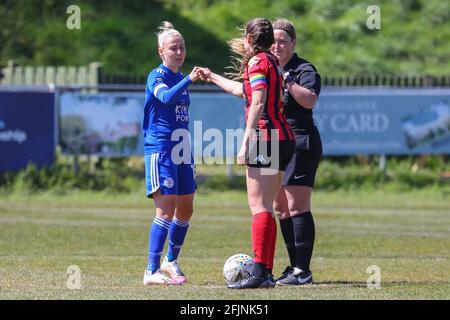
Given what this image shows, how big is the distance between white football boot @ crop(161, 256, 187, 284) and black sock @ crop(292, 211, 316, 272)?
3.45 feet

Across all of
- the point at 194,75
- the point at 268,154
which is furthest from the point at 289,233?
the point at 194,75

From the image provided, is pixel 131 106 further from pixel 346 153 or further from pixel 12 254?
pixel 12 254

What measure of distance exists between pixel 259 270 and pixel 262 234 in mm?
308

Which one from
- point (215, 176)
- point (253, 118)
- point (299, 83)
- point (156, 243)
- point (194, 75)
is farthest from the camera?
point (215, 176)

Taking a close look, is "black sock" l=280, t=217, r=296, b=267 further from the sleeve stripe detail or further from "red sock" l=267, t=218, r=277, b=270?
the sleeve stripe detail

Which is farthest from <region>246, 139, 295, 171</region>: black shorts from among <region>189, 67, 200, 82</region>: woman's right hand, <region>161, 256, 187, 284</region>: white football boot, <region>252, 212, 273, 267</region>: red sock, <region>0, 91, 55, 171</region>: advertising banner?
<region>0, 91, 55, 171</region>: advertising banner

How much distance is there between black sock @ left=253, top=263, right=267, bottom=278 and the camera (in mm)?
9430

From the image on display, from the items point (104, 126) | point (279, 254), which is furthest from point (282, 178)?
point (104, 126)

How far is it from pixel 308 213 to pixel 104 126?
39.2 feet

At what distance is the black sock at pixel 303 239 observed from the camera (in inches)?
396

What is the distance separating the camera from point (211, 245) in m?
13.9

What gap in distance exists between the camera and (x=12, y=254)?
40.3ft

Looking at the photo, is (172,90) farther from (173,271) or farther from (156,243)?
(173,271)

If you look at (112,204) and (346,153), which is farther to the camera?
(346,153)
